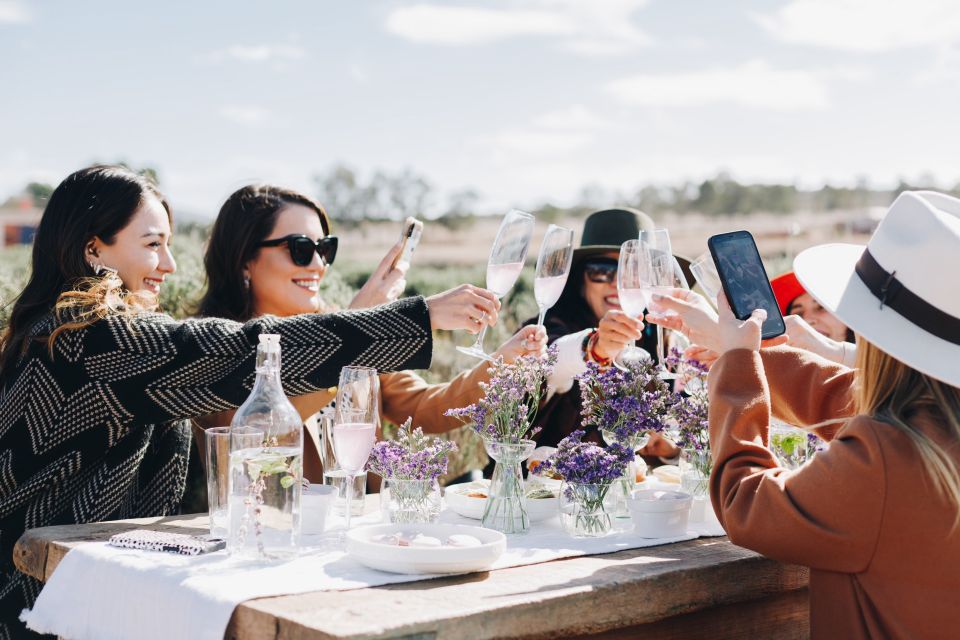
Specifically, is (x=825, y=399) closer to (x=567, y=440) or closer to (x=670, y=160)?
(x=567, y=440)

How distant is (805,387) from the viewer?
3115 millimetres

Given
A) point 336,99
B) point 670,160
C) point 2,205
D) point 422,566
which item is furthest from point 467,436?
point 670,160

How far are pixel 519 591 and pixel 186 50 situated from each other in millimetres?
80440

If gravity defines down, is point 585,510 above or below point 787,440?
below

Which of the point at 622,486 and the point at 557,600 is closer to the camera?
the point at 557,600

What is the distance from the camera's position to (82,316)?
9.91 feet

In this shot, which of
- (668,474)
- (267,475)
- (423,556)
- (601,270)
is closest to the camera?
(423,556)

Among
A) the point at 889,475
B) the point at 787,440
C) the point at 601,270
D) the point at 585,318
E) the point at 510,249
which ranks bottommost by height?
the point at 787,440

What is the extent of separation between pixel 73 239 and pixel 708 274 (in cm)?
201

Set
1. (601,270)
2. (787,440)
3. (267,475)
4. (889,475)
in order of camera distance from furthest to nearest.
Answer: (601,270), (787,440), (267,475), (889,475)

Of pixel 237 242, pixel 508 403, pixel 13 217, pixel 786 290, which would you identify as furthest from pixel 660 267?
pixel 13 217

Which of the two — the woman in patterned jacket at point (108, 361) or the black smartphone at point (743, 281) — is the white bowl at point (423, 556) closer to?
the woman in patterned jacket at point (108, 361)

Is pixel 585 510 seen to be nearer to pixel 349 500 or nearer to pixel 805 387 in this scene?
pixel 349 500

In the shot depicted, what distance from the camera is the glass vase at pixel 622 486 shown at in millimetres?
3006
